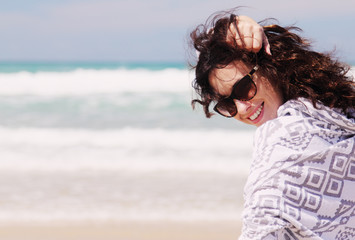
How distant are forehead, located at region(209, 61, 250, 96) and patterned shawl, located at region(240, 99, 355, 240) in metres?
0.17

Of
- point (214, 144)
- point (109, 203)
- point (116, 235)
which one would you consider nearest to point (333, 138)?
point (116, 235)

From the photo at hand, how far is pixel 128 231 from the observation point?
4500 mm

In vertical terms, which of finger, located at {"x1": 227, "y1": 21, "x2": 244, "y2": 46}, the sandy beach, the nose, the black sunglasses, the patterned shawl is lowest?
the sandy beach

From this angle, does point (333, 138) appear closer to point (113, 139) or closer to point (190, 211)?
point (190, 211)

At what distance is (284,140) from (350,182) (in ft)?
0.79

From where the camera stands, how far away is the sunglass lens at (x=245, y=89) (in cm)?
160

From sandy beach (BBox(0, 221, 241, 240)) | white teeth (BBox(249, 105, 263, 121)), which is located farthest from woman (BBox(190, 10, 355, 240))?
sandy beach (BBox(0, 221, 241, 240))

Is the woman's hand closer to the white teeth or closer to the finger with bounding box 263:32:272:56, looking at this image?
the finger with bounding box 263:32:272:56

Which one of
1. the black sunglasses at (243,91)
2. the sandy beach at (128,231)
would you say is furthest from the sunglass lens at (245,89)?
the sandy beach at (128,231)

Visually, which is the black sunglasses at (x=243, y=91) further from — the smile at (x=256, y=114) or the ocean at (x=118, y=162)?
the ocean at (x=118, y=162)

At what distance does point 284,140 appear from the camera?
4.75ft

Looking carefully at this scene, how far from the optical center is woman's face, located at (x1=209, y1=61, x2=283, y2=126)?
1.62 meters

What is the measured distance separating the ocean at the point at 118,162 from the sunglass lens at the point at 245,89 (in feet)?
1.24

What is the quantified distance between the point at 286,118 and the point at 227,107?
0.85ft
